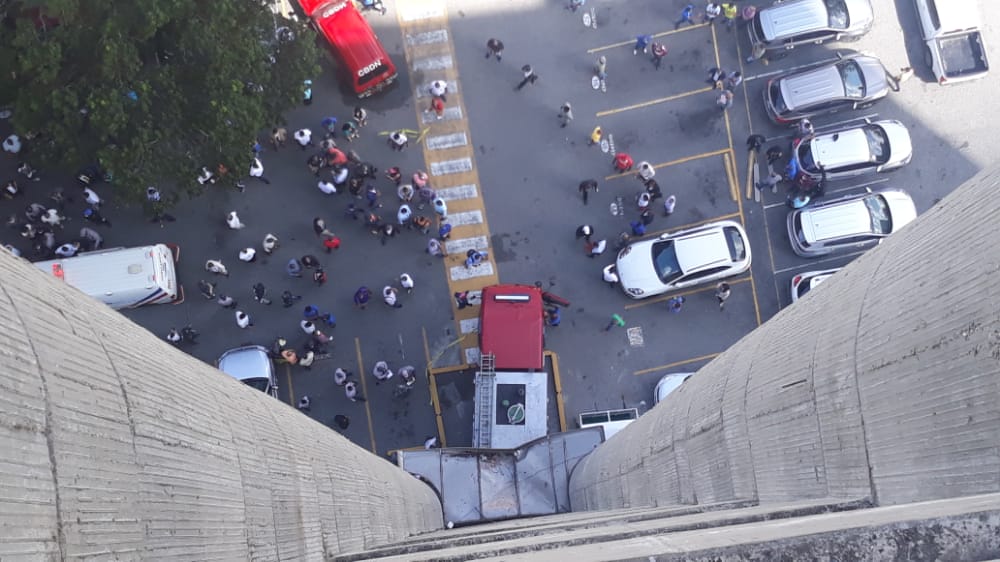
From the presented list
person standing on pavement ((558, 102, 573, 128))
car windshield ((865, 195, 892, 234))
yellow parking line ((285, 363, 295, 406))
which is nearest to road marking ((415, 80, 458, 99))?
person standing on pavement ((558, 102, 573, 128))

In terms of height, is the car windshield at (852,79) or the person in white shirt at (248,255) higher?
the car windshield at (852,79)

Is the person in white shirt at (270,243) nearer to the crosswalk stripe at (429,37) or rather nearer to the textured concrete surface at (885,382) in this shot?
the crosswalk stripe at (429,37)

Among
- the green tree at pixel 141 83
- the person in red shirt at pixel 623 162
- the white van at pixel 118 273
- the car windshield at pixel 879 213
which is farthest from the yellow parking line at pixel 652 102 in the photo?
the white van at pixel 118 273

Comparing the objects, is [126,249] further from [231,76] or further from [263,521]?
[263,521]

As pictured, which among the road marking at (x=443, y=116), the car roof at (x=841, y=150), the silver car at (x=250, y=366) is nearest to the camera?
the silver car at (x=250, y=366)

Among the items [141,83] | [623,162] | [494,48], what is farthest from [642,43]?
[141,83]

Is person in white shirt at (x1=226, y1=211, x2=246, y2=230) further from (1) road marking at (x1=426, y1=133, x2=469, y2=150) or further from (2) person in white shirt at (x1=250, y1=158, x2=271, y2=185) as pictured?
(1) road marking at (x1=426, y1=133, x2=469, y2=150)

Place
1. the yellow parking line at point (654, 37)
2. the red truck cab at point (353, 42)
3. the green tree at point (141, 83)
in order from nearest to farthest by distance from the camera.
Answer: the green tree at point (141, 83), the red truck cab at point (353, 42), the yellow parking line at point (654, 37)
